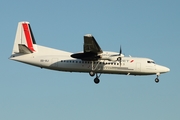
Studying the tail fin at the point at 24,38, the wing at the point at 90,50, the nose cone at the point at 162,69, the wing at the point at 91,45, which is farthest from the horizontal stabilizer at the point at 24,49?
the nose cone at the point at 162,69

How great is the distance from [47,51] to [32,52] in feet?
5.05

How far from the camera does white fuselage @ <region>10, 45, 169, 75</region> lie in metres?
41.5

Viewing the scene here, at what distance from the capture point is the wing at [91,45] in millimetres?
37219

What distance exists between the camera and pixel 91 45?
38.6 meters

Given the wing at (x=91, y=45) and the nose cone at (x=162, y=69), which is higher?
the wing at (x=91, y=45)

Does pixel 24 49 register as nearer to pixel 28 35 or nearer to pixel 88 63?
pixel 28 35

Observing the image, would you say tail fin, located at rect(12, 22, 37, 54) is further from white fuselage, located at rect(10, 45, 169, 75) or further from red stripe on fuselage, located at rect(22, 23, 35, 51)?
white fuselage, located at rect(10, 45, 169, 75)

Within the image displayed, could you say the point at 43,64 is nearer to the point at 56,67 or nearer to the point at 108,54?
the point at 56,67

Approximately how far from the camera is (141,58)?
1676 inches

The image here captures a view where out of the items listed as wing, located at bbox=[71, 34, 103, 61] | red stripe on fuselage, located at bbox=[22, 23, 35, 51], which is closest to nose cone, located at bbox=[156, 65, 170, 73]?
wing, located at bbox=[71, 34, 103, 61]

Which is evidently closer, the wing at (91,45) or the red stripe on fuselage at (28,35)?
the wing at (91,45)

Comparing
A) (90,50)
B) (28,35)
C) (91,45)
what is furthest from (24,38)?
(91,45)

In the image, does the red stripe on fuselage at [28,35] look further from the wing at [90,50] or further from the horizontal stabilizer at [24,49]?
the wing at [90,50]

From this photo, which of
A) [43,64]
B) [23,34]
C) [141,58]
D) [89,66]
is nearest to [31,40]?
[23,34]
